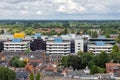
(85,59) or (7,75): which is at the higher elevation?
(7,75)

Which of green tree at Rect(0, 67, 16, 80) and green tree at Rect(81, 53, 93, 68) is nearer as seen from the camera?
green tree at Rect(0, 67, 16, 80)

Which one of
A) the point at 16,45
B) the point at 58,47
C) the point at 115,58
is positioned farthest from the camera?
the point at 16,45

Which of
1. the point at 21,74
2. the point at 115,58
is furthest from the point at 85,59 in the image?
the point at 21,74

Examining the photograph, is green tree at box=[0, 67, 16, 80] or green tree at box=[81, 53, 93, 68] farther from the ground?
green tree at box=[0, 67, 16, 80]

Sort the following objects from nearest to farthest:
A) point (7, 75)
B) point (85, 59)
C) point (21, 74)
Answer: point (7, 75) → point (21, 74) → point (85, 59)

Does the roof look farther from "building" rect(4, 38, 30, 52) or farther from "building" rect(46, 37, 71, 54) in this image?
"building" rect(4, 38, 30, 52)

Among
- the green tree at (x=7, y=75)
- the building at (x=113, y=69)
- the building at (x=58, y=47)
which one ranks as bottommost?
the building at (x=58, y=47)

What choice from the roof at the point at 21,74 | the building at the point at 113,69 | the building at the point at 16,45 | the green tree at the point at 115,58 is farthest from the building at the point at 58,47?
the roof at the point at 21,74

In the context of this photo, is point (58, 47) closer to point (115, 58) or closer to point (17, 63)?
point (115, 58)

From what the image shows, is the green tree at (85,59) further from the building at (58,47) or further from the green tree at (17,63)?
the building at (58,47)

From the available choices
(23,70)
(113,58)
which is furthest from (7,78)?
(113,58)

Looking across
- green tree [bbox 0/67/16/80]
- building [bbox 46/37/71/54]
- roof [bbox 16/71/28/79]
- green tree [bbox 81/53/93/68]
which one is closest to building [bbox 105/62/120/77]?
green tree [bbox 81/53/93/68]

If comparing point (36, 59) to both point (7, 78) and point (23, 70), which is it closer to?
point (23, 70)
